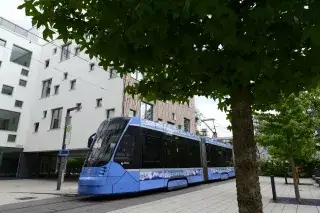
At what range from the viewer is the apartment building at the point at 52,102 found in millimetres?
24078

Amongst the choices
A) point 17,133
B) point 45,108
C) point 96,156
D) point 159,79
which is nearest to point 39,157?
point 17,133

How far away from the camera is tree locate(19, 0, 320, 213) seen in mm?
2467

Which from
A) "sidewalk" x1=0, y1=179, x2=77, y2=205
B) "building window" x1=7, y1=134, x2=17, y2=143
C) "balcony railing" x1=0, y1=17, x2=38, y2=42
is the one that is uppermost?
"balcony railing" x1=0, y1=17, x2=38, y2=42

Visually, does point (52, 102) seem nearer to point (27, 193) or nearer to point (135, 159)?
point (27, 193)

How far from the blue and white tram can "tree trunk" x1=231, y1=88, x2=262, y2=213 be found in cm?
929

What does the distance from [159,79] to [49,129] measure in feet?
82.5

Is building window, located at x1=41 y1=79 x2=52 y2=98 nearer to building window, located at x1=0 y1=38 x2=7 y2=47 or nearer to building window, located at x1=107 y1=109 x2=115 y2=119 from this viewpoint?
building window, located at x1=0 y1=38 x2=7 y2=47

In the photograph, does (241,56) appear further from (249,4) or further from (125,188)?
(125,188)

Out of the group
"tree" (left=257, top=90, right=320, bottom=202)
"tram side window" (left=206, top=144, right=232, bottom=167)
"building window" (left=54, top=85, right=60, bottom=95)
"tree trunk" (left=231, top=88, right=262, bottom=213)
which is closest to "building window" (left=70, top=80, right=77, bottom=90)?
"building window" (left=54, top=85, right=60, bottom=95)

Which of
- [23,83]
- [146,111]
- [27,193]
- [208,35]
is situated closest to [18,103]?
[23,83]

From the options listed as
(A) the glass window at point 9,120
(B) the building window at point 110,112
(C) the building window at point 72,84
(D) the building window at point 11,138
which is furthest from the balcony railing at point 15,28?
(B) the building window at point 110,112

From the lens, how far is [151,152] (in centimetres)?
1391

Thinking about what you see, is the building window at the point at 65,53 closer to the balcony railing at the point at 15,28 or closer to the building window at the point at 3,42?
the balcony railing at the point at 15,28

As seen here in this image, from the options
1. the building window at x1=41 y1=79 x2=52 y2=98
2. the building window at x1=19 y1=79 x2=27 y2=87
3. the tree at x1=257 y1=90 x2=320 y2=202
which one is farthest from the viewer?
the building window at x1=41 y1=79 x2=52 y2=98
